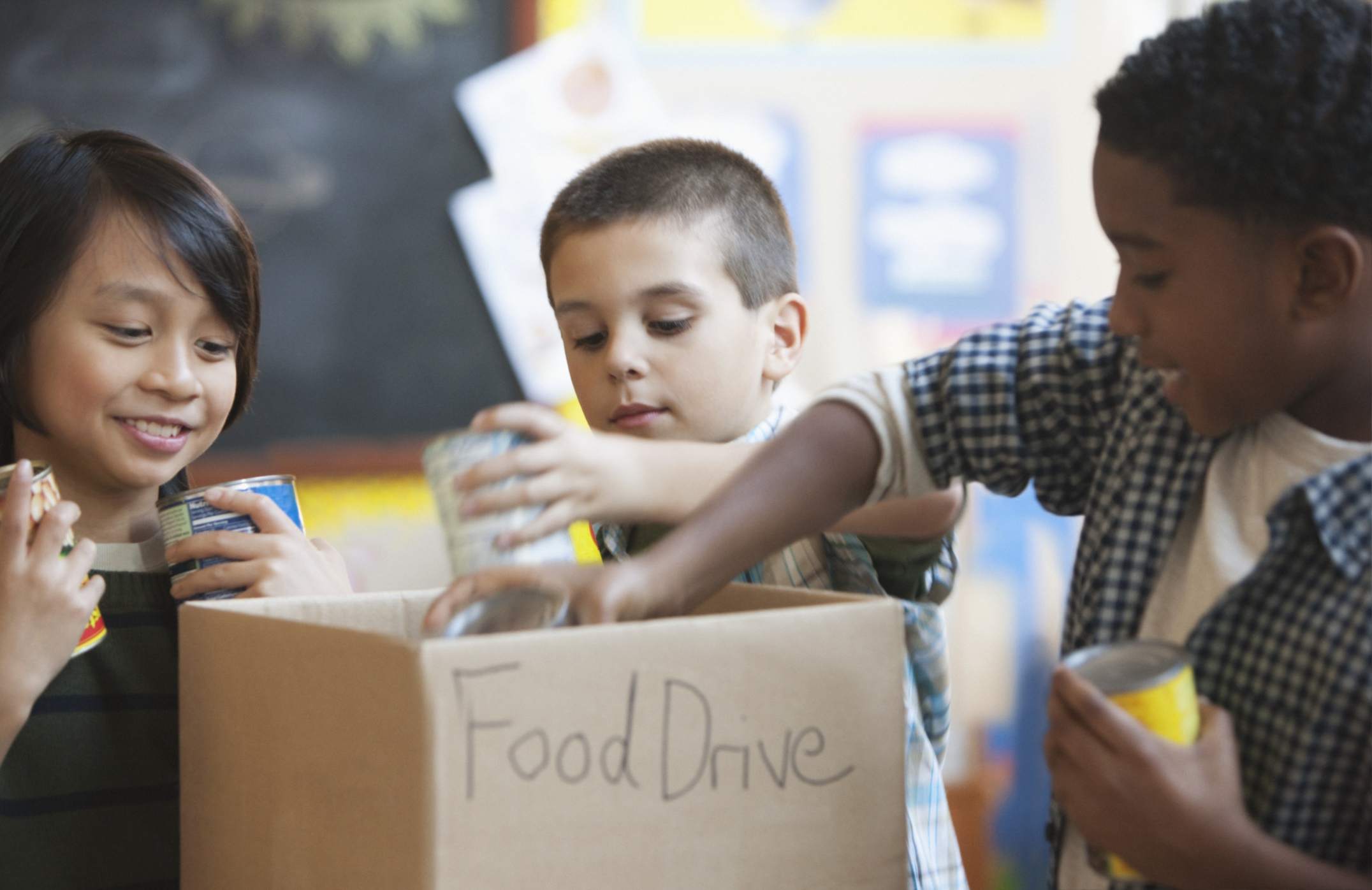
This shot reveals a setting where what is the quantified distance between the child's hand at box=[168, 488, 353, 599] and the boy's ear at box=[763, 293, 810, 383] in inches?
19.9

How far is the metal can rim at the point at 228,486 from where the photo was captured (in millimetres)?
989

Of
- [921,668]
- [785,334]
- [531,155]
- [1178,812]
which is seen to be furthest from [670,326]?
[531,155]

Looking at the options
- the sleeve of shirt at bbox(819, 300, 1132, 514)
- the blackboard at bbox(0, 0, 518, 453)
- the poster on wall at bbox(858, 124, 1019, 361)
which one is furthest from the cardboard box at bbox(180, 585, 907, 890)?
the poster on wall at bbox(858, 124, 1019, 361)

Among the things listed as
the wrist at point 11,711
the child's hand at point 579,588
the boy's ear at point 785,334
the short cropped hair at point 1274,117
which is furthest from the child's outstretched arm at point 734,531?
the boy's ear at point 785,334

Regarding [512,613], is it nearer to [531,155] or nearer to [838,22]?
[531,155]

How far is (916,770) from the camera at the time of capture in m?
1.06

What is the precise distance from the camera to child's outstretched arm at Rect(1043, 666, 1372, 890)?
625mm

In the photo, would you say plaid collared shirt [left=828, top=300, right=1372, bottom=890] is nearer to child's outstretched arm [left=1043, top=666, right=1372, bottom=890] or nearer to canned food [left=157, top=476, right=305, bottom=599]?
child's outstretched arm [left=1043, top=666, right=1372, bottom=890]

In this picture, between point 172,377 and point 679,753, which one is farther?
point 172,377

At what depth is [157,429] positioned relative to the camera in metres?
1.14

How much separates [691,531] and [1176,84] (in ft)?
1.22

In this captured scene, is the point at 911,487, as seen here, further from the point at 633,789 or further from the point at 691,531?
the point at 633,789

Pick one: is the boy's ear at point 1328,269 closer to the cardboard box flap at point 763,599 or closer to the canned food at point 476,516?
the cardboard box flap at point 763,599

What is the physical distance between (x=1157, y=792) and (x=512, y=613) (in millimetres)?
366
